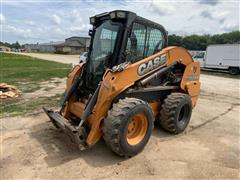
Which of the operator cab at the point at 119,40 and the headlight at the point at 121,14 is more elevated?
the headlight at the point at 121,14

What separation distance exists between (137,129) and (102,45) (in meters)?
1.76

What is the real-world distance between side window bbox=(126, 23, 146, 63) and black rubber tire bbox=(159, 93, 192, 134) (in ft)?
3.66

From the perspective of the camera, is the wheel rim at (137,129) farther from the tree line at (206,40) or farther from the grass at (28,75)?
the tree line at (206,40)

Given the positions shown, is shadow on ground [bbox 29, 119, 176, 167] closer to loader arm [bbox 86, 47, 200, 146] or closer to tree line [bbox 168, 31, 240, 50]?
loader arm [bbox 86, 47, 200, 146]

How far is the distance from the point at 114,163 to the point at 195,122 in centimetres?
308

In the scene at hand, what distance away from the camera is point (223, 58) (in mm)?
21953

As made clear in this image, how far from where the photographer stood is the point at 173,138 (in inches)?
211

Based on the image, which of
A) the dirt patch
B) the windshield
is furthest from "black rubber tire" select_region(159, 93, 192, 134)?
the dirt patch

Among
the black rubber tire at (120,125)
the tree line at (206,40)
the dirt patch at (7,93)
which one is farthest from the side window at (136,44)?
the tree line at (206,40)

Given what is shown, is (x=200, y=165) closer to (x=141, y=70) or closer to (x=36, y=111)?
(x=141, y=70)

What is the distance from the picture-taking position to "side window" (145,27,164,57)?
17.0ft

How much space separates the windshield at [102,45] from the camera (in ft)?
15.9

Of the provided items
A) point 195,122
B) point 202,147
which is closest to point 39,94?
point 195,122

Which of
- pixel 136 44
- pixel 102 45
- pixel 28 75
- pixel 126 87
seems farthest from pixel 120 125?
pixel 28 75
